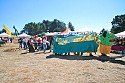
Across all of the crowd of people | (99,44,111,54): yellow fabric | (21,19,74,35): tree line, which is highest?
(21,19,74,35): tree line

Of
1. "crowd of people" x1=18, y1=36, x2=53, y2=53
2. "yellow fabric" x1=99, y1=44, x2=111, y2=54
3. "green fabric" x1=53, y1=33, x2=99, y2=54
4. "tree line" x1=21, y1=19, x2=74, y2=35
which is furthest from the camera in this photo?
"tree line" x1=21, y1=19, x2=74, y2=35

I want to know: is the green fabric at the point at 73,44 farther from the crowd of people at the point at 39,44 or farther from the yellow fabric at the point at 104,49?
the crowd of people at the point at 39,44

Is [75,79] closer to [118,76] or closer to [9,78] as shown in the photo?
[118,76]

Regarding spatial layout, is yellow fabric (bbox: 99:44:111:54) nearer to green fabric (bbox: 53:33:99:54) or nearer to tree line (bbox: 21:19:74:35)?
green fabric (bbox: 53:33:99:54)

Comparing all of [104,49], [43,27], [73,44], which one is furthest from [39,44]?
[43,27]

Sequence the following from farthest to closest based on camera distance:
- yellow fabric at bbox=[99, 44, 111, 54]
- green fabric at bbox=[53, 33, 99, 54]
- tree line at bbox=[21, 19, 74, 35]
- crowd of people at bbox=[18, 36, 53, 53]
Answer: tree line at bbox=[21, 19, 74, 35] → crowd of people at bbox=[18, 36, 53, 53] → green fabric at bbox=[53, 33, 99, 54] → yellow fabric at bbox=[99, 44, 111, 54]

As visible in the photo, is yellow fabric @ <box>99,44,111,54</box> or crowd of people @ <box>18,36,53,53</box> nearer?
yellow fabric @ <box>99,44,111,54</box>

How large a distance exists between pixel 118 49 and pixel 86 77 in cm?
1192

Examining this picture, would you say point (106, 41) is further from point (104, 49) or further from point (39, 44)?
point (39, 44)

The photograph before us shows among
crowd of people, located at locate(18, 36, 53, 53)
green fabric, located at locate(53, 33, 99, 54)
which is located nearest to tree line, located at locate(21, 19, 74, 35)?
crowd of people, located at locate(18, 36, 53, 53)

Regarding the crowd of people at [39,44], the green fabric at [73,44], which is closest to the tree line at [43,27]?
the crowd of people at [39,44]

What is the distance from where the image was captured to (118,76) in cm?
878

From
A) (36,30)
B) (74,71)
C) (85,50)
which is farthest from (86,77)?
(36,30)

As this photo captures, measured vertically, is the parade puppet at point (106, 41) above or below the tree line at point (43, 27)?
below
